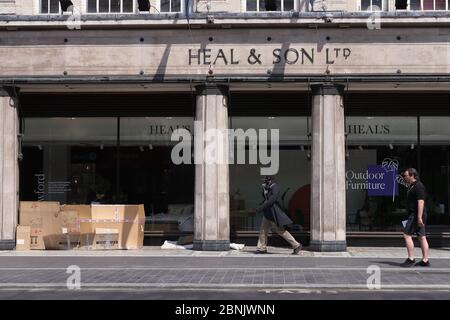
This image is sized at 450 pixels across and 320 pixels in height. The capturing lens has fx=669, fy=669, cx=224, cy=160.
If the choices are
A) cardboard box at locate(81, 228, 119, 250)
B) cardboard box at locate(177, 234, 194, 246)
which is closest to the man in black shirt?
cardboard box at locate(177, 234, 194, 246)

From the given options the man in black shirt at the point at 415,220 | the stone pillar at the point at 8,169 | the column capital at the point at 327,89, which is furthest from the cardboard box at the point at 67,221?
the man in black shirt at the point at 415,220

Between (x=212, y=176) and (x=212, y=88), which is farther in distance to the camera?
(x=212, y=88)

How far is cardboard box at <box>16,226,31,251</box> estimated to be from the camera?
55.0 feet

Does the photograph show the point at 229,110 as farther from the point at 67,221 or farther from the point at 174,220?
the point at 67,221

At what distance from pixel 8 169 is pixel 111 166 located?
2746mm

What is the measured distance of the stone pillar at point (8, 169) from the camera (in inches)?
660

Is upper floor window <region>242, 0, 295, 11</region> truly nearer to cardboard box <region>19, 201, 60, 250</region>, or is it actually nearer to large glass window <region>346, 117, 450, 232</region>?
large glass window <region>346, 117, 450, 232</region>

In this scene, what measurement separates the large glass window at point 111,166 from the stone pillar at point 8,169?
1327mm

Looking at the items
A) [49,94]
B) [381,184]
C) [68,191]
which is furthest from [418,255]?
[49,94]

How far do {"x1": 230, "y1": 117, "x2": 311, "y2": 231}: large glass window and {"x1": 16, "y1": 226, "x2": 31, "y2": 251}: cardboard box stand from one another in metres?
5.25

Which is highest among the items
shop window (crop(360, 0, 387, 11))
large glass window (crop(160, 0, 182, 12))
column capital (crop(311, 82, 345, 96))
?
large glass window (crop(160, 0, 182, 12))

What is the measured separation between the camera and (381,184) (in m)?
17.8

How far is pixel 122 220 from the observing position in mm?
16984

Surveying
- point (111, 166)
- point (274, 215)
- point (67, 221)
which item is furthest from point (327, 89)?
point (67, 221)
